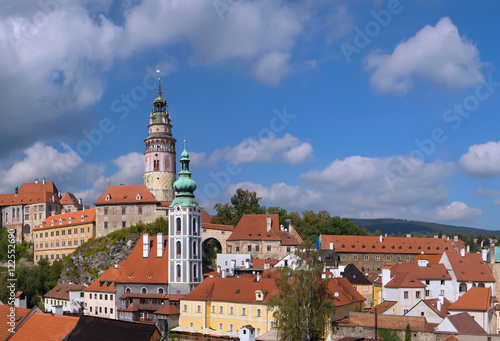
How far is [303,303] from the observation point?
36.9m

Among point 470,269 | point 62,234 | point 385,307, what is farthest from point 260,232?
point 62,234

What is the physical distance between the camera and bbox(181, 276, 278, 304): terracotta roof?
146ft

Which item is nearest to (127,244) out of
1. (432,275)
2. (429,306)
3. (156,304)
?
(156,304)

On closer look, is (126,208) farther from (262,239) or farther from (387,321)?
(387,321)

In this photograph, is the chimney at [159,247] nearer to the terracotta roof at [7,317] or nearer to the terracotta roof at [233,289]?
the terracotta roof at [233,289]

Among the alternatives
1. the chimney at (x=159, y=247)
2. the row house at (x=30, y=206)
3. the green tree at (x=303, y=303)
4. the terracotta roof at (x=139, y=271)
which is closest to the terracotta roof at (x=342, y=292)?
the green tree at (x=303, y=303)

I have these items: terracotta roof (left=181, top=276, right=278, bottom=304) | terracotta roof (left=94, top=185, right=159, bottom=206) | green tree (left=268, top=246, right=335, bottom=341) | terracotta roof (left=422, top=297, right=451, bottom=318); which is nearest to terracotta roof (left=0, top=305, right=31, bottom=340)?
green tree (left=268, top=246, right=335, bottom=341)

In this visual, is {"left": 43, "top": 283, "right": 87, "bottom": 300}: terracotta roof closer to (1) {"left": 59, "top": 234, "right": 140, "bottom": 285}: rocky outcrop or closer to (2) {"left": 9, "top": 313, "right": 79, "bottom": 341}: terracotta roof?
(1) {"left": 59, "top": 234, "right": 140, "bottom": 285}: rocky outcrop

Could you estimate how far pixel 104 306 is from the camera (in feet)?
191

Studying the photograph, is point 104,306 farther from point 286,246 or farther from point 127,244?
point 286,246

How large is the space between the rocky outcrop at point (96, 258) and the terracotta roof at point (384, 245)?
83.8ft

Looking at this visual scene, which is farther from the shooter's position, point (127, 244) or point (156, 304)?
point (127, 244)

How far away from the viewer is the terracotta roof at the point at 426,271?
2089 inches

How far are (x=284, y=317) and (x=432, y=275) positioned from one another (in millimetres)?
22033
